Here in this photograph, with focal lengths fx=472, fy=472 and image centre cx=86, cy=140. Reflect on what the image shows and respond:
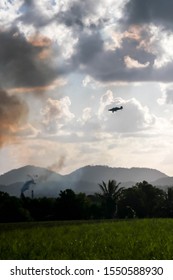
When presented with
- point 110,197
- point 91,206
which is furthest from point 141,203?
point 91,206

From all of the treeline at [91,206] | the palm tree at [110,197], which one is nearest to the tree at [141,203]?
the treeline at [91,206]

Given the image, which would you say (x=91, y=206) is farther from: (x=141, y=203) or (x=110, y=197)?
(x=110, y=197)

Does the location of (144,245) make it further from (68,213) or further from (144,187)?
(144,187)

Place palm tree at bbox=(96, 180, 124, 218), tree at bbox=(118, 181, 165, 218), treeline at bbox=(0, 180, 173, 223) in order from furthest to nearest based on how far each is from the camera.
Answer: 1. palm tree at bbox=(96, 180, 124, 218)
2. tree at bbox=(118, 181, 165, 218)
3. treeline at bbox=(0, 180, 173, 223)

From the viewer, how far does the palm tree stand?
49062mm

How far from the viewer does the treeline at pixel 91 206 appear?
42.0 meters

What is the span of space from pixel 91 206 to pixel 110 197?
6445mm

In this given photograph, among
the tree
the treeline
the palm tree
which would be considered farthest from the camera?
the palm tree

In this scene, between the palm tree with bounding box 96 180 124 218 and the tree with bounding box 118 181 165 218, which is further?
the palm tree with bounding box 96 180 124 218

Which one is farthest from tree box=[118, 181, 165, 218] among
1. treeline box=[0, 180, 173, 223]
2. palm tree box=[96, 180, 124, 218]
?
palm tree box=[96, 180, 124, 218]

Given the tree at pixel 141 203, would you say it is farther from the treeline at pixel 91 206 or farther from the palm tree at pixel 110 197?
the palm tree at pixel 110 197

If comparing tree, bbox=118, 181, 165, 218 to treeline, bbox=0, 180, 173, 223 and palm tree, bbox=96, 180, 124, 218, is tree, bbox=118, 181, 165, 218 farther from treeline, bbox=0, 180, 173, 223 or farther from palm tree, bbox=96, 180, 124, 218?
palm tree, bbox=96, 180, 124, 218

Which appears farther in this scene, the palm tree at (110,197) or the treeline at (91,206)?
the palm tree at (110,197)
